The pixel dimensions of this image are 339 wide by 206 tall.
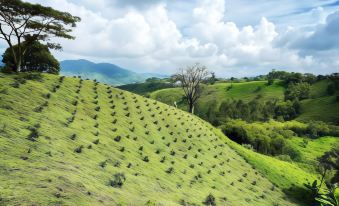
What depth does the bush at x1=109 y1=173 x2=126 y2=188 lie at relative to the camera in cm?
2183

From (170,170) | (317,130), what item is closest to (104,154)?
(170,170)

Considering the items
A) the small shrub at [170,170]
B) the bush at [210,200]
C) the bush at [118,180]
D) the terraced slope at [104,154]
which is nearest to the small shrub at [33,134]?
the terraced slope at [104,154]

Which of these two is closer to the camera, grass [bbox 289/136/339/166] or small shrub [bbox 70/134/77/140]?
small shrub [bbox 70/134/77/140]

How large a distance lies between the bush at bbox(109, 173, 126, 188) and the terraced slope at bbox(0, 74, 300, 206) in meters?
0.07

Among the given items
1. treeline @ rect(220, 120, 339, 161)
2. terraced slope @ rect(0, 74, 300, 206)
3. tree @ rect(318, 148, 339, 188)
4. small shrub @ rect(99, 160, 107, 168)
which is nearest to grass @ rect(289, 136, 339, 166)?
treeline @ rect(220, 120, 339, 161)

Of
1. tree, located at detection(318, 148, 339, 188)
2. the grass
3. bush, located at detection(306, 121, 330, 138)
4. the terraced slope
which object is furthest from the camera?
bush, located at detection(306, 121, 330, 138)

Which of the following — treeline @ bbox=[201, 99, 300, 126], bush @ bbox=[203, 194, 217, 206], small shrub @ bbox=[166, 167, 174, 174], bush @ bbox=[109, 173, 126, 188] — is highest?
bush @ bbox=[109, 173, 126, 188]

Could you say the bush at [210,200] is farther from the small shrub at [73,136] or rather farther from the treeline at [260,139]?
the treeline at [260,139]

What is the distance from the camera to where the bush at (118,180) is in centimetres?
2183

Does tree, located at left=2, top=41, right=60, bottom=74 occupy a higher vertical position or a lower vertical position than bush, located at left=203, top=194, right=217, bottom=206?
higher

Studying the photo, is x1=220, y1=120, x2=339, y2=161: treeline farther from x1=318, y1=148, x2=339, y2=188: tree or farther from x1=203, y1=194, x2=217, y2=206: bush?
x1=203, y1=194, x2=217, y2=206: bush

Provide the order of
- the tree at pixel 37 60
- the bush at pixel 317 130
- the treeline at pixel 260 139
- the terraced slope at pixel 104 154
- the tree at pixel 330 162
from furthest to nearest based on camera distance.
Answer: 1. the bush at pixel 317 130
2. the treeline at pixel 260 139
3. the tree at pixel 37 60
4. the tree at pixel 330 162
5. the terraced slope at pixel 104 154

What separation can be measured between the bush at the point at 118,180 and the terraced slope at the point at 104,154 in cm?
7

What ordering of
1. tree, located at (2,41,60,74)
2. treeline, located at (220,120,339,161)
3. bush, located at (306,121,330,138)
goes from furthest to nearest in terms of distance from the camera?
1. bush, located at (306,121,330,138)
2. treeline, located at (220,120,339,161)
3. tree, located at (2,41,60,74)
